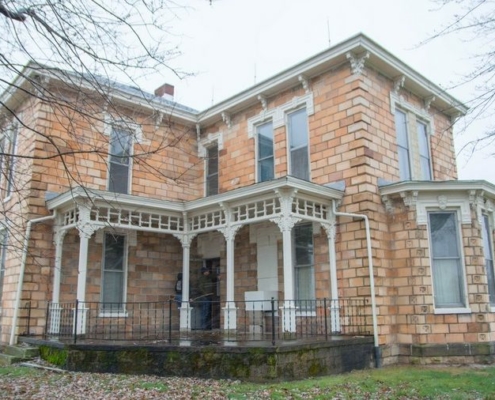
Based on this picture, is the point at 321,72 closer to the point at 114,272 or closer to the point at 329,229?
the point at 329,229

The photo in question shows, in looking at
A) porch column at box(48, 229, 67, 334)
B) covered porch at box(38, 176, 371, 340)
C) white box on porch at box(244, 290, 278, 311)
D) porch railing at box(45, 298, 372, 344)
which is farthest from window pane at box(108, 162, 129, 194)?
white box on porch at box(244, 290, 278, 311)

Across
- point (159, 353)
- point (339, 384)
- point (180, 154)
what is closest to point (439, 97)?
point (180, 154)

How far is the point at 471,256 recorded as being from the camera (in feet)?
34.8

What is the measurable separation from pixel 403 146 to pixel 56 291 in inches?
368

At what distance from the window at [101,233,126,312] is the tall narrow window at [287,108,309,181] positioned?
5107mm

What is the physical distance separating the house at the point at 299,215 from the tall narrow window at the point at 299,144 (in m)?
0.05

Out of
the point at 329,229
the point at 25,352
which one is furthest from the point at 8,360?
the point at 329,229

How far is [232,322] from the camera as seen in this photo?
11656mm

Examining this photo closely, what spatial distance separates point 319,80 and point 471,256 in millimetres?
5511

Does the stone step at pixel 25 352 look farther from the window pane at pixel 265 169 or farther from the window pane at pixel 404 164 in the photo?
the window pane at pixel 404 164

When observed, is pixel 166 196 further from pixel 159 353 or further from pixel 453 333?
pixel 453 333

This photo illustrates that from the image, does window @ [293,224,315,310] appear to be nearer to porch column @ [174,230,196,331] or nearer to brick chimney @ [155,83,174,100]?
porch column @ [174,230,196,331]

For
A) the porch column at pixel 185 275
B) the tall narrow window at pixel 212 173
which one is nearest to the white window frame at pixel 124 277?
the porch column at pixel 185 275

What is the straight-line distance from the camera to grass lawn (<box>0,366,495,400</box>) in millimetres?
6859
